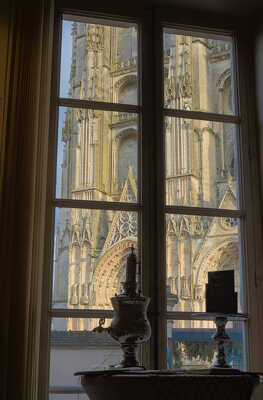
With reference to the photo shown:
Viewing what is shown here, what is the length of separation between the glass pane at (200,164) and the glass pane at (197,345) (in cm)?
54

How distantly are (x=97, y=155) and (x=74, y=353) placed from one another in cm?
88

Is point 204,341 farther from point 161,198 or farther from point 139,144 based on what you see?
point 139,144

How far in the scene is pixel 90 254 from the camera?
2658 mm

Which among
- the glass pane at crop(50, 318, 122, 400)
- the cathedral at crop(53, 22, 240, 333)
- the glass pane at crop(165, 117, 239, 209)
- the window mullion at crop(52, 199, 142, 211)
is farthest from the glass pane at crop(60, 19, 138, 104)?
the glass pane at crop(50, 318, 122, 400)

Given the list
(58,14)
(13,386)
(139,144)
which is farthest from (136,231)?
(58,14)

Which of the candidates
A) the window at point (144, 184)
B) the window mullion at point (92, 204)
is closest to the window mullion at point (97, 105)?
the window at point (144, 184)

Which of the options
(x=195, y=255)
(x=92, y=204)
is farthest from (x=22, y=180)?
(x=195, y=255)

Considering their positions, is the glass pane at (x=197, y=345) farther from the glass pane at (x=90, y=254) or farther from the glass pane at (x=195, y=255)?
the glass pane at (x=90, y=254)

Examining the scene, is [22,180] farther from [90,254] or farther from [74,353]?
[74,353]

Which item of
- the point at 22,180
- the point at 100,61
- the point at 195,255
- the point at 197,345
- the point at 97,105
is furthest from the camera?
the point at 100,61

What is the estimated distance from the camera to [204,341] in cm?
263

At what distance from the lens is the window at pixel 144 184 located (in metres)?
2.58

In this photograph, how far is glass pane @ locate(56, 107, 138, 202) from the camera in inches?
107

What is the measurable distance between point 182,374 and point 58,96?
1.51 m
